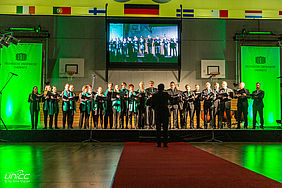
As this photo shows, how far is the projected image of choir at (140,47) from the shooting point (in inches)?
468

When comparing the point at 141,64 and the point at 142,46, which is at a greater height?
the point at 142,46

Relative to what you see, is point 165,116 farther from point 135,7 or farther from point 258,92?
point 135,7

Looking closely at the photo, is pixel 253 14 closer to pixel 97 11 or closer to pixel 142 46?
pixel 142 46

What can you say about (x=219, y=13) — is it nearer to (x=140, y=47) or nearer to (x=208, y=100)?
(x=140, y=47)

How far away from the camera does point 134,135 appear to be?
877cm

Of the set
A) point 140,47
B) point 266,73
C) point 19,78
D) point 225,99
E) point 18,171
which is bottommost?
point 18,171

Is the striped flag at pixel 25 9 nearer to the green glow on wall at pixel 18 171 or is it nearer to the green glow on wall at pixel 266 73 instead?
the green glow on wall at pixel 18 171

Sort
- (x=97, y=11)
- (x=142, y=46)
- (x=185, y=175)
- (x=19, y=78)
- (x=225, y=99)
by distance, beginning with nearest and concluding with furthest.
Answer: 1. (x=185, y=175)
2. (x=225, y=99)
3. (x=142, y=46)
4. (x=19, y=78)
5. (x=97, y=11)

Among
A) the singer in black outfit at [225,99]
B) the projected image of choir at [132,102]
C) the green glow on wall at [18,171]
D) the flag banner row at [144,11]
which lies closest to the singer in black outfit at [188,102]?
the projected image of choir at [132,102]

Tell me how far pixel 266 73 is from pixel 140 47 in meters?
5.81

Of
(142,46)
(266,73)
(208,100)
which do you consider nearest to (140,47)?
(142,46)

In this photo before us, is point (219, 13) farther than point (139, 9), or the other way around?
point (219, 13)

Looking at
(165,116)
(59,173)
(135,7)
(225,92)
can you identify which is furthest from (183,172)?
(135,7)

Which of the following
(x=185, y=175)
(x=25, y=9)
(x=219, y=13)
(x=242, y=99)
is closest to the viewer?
(x=185, y=175)
